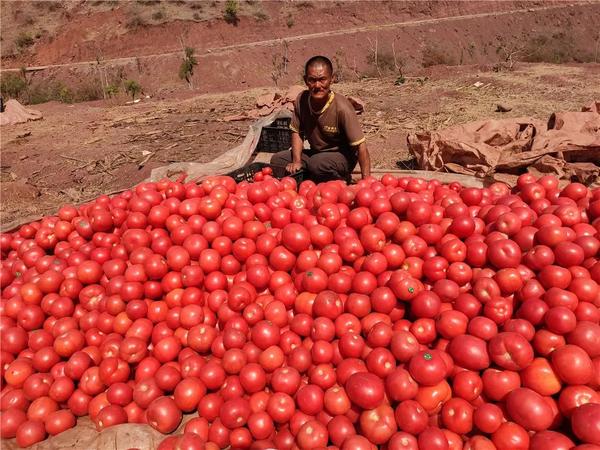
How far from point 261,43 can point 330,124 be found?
28052 millimetres

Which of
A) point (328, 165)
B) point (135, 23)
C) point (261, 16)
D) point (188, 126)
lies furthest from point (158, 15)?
point (328, 165)

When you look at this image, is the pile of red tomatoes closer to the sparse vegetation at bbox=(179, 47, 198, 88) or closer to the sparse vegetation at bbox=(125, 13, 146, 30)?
the sparse vegetation at bbox=(179, 47, 198, 88)

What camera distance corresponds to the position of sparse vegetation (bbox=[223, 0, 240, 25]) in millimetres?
33191

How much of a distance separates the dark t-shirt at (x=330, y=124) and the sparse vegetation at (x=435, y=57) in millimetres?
24224

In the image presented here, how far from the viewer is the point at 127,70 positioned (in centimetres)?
2642

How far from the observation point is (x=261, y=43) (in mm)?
30469

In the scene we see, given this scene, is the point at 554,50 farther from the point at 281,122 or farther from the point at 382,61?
the point at 281,122

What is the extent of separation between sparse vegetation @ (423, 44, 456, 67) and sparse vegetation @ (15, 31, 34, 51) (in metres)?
30.6

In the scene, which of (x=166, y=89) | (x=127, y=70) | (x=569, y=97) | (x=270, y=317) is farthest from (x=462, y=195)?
(x=127, y=70)

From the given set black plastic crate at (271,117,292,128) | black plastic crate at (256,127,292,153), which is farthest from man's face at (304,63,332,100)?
black plastic crate at (271,117,292,128)

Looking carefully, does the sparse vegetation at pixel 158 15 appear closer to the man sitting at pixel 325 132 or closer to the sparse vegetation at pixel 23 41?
the sparse vegetation at pixel 23 41

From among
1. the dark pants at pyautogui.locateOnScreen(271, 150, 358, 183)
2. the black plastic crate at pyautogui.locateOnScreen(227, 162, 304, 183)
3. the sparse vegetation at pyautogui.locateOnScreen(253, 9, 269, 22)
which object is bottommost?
the black plastic crate at pyautogui.locateOnScreen(227, 162, 304, 183)

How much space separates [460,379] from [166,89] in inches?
959

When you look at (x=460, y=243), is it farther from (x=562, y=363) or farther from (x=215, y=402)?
(x=215, y=402)
